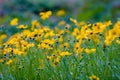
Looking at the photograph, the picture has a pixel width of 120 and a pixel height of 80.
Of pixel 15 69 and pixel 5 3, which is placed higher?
pixel 5 3

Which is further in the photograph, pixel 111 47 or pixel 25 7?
pixel 25 7

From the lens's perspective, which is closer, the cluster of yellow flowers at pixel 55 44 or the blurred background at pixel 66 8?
the cluster of yellow flowers at pixel 55 44

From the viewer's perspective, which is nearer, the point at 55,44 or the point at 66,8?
the point at 55,44

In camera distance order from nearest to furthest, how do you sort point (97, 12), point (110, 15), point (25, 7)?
point (110, 15)
point (97, 12)
point (25, 7)

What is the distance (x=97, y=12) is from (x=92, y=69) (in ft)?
20.7

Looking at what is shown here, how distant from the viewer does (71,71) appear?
447 cm

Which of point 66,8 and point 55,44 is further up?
point 66,8

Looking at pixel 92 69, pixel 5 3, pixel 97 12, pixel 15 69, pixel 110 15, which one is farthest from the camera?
pixel 5 3

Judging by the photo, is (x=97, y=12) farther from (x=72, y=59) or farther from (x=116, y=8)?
(x=72, y=59)

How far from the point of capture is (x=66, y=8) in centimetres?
1419

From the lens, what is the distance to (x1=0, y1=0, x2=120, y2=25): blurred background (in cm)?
1023

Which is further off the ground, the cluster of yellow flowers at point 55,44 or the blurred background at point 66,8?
the blurred background at point 66,8

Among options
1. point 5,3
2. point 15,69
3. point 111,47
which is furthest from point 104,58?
point 5,3

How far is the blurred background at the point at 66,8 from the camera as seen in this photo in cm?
1023
